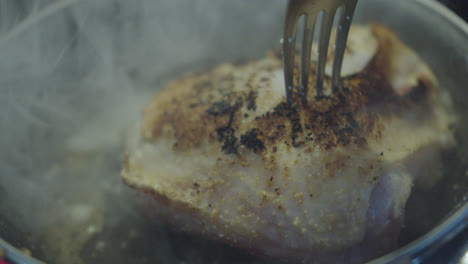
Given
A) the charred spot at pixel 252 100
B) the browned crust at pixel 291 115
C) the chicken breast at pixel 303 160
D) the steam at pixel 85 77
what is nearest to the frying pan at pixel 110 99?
the steam at pixel 85 77

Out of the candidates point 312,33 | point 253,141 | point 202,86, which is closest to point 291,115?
point 253,141

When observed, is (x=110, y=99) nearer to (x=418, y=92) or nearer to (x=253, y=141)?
(x=253, y=141)

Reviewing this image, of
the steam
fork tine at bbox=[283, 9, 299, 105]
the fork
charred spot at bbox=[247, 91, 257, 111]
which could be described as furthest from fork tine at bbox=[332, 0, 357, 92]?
the steam

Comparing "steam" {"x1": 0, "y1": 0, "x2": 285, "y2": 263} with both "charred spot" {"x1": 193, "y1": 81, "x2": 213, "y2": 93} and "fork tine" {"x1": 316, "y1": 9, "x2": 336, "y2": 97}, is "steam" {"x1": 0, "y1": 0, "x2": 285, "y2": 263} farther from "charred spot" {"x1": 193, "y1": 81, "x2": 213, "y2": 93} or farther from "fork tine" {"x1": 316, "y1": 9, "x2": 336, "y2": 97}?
"fork tine" {"x1": 316, "y1": 9, "x2": 336, "y2": 97}

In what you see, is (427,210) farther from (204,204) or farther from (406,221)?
(204,204)

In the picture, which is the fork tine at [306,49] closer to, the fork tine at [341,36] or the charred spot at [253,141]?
the fork tine at [341,36]

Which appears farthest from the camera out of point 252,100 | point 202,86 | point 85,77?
point 85,77
